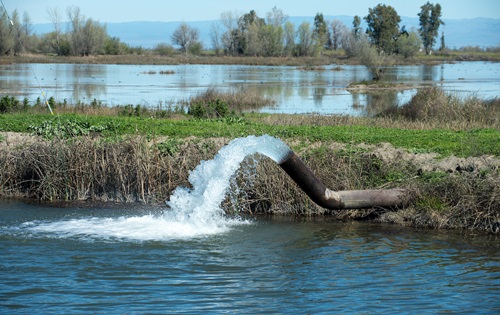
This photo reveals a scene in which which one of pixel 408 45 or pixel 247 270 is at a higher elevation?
pixel 408 45

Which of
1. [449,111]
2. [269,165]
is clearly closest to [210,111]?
[449,111]

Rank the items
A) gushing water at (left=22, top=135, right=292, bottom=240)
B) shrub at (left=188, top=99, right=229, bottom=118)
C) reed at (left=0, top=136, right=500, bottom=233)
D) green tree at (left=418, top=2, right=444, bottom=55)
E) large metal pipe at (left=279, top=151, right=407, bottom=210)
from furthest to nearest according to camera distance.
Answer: green tree at (left=418, top=2, right=444, bottom=55)
shrub at (left=188, top=99, right=229, bottom=118)
reed at (left=0, top=136, right=500, bottom=233)
large metal pipe at (left=279, top=151, right=407, bottom=210)
gushing water at (left=22, top=135, right=292, bottom=240)

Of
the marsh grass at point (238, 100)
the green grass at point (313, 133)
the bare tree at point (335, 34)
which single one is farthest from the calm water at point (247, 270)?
the bare tree at point (335, 34)

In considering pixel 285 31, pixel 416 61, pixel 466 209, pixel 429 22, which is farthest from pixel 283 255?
pixel 429 22

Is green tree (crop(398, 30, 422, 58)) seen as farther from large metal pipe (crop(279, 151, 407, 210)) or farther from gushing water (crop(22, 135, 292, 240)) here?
gushing water (crop(22, 135, 292, 240))

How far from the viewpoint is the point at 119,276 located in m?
11.0

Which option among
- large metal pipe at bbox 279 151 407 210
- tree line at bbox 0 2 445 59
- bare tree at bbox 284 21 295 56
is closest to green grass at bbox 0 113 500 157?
large metal pipe at bbox 279 151 407 210

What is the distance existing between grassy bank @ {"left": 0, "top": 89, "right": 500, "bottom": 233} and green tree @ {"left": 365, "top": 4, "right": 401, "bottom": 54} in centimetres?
11403

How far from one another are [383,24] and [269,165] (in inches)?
4737

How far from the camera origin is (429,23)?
15350cm

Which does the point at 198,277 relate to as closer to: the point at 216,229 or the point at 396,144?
the point at 216,229

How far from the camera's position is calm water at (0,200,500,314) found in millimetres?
10117

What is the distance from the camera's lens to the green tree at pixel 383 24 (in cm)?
13075

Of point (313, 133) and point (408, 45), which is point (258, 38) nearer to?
point (408, 45)
